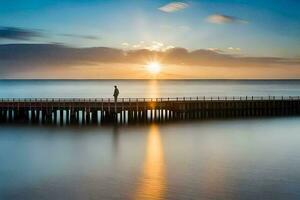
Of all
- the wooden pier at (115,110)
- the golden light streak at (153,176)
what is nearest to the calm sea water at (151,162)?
the golden light streak at (153,176)

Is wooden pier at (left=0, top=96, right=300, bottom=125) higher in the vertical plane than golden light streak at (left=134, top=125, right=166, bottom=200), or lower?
higher

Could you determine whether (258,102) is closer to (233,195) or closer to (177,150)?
(177,150)

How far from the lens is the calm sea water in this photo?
832 inches

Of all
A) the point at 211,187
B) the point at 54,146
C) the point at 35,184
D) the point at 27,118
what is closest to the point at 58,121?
the point at 27,118

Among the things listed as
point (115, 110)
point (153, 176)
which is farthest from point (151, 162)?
point (115, 110)

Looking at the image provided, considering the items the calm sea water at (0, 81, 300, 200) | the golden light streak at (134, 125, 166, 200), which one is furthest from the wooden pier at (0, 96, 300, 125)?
the golden light streak at (134, 125, 166, 200)

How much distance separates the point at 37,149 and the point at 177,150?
11.5 m

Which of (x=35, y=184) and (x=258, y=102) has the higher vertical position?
(x=258, y=102)

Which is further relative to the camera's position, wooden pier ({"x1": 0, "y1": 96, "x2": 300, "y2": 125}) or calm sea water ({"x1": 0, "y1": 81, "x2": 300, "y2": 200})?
wooden pier ({"x1": 0, "y1": 96, "x2": 300, "y2": 125})

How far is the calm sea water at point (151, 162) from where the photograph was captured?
21141 millimetres

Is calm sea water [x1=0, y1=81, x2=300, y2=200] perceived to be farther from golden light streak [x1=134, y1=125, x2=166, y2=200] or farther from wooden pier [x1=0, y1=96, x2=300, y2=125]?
wooden pier [x1=0, y1=96, x2=300, y2=125]

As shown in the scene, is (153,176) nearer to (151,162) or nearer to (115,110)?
(151,162)

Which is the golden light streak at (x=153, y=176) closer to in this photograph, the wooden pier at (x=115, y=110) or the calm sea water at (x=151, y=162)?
the calm sea water at (x=151, y=162)

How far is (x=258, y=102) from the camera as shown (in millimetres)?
57094
